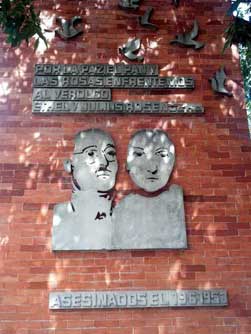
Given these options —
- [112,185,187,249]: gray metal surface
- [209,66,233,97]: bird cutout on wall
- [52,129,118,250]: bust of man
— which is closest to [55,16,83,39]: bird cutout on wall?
[52,129,118,250]: bust of man

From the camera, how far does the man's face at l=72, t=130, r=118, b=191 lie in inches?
185

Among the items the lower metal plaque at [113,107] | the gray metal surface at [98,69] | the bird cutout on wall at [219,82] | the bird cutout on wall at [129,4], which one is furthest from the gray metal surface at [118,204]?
the bird cutout on wall at [129,4]

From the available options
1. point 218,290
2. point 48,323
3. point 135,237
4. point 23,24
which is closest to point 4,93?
point 23,24

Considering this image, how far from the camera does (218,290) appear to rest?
4371 millimetres

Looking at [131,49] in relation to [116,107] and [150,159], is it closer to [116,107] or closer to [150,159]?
[116,107]

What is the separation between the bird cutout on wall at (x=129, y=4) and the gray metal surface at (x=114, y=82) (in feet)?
3.17

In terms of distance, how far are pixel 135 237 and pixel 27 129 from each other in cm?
158

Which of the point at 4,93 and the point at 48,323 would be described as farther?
the point at 4,93

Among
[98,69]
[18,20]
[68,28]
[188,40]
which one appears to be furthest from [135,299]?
[68,28]

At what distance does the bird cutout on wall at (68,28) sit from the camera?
5398 millimetres

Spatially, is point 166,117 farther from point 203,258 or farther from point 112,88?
point 203,258

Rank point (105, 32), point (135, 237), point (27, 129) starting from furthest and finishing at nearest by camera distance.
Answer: point (105, 32), point (27, 129), point (135, 237)

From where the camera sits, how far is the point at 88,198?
463 centimetres

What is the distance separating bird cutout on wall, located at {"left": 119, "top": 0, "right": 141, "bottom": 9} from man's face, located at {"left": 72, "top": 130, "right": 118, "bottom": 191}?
167 centimetres
